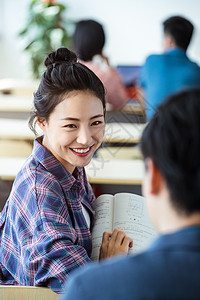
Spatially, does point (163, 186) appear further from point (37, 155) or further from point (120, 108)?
point (120, 108)

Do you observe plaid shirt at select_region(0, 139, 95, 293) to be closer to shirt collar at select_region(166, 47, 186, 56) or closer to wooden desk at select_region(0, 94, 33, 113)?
shirt collar at select_region(166, 47, 186, 56)

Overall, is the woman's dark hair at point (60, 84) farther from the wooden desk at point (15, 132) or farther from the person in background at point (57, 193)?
the wooden desk at point (15, 132)

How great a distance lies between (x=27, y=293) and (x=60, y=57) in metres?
0.63

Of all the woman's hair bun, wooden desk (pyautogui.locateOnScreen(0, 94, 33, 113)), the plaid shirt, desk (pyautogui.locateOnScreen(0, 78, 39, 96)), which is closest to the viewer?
the plaid shirt

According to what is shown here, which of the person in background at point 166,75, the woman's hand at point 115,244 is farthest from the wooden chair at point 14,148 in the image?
the woman's hand at point 115,244

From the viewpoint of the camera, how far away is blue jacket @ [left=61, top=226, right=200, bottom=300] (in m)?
0.51

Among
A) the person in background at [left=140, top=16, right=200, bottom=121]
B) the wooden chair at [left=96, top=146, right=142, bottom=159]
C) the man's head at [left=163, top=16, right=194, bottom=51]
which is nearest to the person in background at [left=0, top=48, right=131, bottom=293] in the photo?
the wooden chair at [left=96, top=146, right=142, bottom=159]

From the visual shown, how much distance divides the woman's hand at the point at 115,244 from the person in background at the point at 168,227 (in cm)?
46

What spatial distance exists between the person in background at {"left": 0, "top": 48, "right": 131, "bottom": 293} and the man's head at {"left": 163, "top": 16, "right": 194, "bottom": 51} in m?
2.00

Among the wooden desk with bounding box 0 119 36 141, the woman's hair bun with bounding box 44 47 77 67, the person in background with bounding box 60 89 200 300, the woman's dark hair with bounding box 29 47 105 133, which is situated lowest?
the person in background with bounding box 60 89 200 300

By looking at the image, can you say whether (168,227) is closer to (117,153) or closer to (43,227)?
(43,227)

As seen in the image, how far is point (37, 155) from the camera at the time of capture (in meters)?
1.14

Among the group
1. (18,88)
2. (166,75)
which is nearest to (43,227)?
(166,75)

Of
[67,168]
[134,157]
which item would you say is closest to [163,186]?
[67,168]
